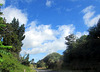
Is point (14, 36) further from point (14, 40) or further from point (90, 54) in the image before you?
point (90, 54)

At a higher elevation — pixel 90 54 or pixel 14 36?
pixel 14 36

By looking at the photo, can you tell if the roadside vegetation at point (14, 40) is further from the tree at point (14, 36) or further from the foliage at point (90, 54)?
the foliage at point (90, 54)

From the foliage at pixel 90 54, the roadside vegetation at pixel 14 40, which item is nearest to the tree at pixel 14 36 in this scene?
the roadside vegetation at pixel 14 40

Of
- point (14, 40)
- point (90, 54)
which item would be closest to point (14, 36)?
point (14, 40)

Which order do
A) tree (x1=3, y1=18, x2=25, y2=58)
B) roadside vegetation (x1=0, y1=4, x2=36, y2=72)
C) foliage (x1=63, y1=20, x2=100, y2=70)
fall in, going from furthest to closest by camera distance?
tree (x1=3, y1=18, x2=25, y2=58), roadside vegetation (x1=0, y1=4, x2=36, y2=72), foliage (x1=63, y1=20, x2=100, y2=70)

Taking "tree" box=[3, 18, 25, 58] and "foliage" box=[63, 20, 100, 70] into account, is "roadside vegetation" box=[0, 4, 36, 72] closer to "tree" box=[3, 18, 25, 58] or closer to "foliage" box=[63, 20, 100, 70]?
"tree" box=[3, 18, 25, 58]

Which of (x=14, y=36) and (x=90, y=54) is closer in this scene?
(x=90, y=54)

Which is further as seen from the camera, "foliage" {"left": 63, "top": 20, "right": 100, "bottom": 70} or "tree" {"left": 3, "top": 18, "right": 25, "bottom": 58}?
"tree" {"left": 3, "top": 18, "right": 25, "bottom": 58}

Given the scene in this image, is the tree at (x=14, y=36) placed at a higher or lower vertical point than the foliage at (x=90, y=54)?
higher

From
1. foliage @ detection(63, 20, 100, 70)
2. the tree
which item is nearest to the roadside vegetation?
the tree

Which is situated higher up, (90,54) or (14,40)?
(14,40)

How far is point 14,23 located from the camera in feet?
164

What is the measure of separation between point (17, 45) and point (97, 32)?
94.8ft

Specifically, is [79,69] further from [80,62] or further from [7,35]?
[7,35]
